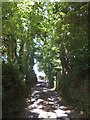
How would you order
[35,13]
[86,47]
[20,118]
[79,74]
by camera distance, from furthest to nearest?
[35,13] → [79,74] → [86,47] → [20,118]

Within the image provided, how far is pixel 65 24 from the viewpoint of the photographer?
12219 mm

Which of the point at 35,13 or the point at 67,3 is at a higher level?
the point at 35,13

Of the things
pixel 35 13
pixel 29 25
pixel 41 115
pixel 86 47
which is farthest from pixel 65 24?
pixel 29 25

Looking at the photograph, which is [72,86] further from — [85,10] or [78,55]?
[85,10]

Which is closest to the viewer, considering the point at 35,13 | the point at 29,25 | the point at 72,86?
the point at 72,86

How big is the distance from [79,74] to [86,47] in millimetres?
2252

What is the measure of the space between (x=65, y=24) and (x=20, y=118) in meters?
→ 4.93

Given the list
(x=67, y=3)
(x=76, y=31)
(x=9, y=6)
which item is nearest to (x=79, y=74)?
(x=76, y=31)

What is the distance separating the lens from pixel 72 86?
15.9 metres

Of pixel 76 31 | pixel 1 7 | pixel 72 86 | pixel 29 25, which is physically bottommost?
pixel 72 86

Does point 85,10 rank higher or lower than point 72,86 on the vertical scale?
higher

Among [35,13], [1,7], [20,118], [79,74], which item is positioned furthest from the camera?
[35,13]

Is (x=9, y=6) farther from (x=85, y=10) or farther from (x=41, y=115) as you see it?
(x=41, y=115)

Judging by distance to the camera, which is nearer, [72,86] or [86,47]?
[86,47]
